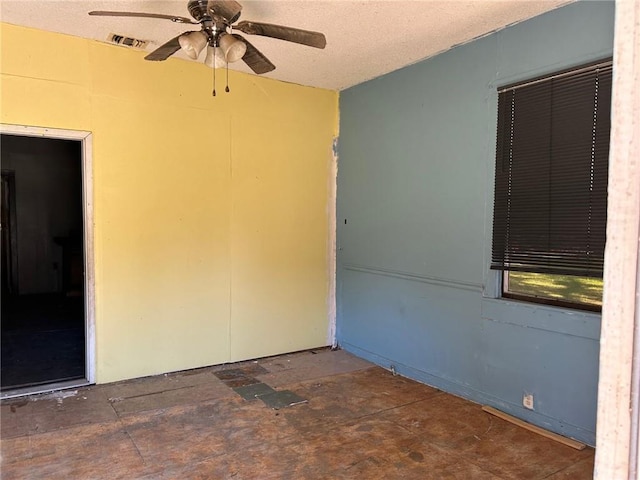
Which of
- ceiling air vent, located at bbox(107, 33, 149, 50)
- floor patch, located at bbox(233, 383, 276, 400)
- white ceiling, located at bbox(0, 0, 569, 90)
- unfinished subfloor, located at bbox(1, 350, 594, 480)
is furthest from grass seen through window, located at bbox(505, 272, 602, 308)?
ceiling air vent, located at bbox(107, 33, 149, 50)

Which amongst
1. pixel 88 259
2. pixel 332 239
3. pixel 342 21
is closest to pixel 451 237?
pixel 332 239

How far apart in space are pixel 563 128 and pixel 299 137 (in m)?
2.63

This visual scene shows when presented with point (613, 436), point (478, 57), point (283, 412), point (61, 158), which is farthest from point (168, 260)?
point (61, 158)

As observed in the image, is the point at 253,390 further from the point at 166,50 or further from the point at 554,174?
the point at 554,174

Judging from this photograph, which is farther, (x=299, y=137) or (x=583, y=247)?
(x=299, y=137)

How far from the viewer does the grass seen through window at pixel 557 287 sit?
289cm

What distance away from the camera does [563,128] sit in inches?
116

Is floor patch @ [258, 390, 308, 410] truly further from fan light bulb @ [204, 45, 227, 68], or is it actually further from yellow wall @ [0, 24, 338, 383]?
fan light bulb @ [204, 45, 227, 68]

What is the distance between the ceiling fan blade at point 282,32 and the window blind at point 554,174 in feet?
5.20

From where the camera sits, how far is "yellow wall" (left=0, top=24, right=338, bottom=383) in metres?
3.65

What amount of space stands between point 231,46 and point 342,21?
1.05 metres

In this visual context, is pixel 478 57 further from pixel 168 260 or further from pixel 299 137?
pixel 168 260

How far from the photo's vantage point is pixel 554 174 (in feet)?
9.87

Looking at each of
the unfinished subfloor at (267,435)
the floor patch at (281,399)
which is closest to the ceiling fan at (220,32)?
the unfinished subfloor at (267,435)
